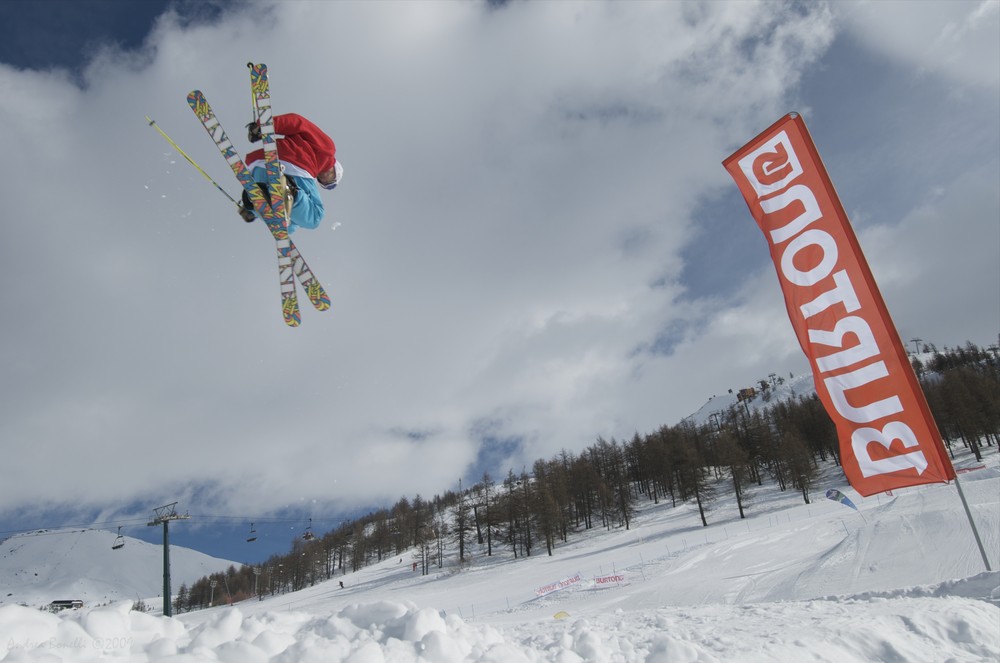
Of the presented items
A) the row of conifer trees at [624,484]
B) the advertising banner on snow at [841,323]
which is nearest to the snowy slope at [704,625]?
the advertising banner on snow at [841,323]

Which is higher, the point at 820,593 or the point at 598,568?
the point at 820,593

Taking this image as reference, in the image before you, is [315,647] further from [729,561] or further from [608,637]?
[729,561]

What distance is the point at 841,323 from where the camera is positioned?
7.55 metres

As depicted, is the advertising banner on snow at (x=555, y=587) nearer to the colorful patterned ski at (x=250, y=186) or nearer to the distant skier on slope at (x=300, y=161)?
the colorful patterned ski at (x=250, y=186)

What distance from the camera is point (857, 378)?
24.1ft

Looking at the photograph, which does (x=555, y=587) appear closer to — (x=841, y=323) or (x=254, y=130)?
(x=841, y=323)

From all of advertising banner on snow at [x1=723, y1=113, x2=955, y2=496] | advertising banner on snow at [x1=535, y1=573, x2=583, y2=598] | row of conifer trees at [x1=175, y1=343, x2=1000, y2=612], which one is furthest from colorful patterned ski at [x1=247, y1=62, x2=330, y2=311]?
row of conifer trees at [x1=175, y1=343, x2=1000, y2=612]

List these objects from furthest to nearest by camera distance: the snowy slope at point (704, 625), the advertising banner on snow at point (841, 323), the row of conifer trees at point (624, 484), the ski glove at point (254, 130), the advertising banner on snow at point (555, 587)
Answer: the row of conifer trees at point (624, 484)
the advertising banner on snow at point (555, 587)
the ski glove at point (254, 130)
the advertising banner on snow at point (841, 323)
the snowy slope at point (704, 625)

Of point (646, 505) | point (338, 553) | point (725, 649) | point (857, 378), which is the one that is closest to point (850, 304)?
point (857, 378)

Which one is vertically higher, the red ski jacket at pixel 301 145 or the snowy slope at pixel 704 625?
the red ski jacket at pixel 301 145

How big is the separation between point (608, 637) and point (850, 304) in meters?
6.22

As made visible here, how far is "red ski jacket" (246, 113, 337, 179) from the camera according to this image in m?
7.57

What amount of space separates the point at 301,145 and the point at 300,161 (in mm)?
294

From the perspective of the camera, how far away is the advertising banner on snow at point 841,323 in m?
6.93
